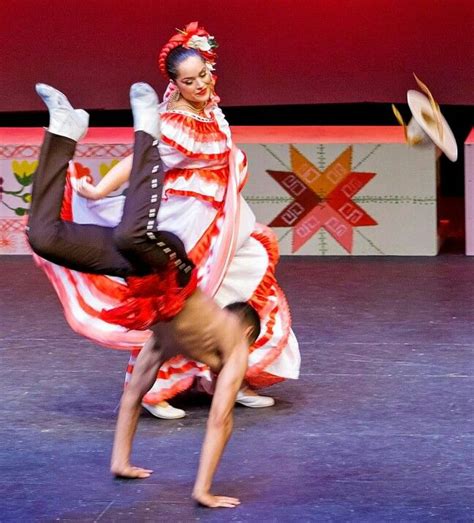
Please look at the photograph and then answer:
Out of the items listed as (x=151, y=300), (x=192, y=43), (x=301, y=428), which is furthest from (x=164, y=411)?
(x=192, y=43)

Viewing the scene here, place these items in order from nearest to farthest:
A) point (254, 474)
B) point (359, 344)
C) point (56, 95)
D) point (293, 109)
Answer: point (56, 95) → point (254, 474) → point (359, 344) → point (293, 109)

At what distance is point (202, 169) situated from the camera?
13.2 ft

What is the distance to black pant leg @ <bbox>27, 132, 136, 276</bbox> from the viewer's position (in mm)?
3037

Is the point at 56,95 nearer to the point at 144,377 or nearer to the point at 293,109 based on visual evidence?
the point at 144,377

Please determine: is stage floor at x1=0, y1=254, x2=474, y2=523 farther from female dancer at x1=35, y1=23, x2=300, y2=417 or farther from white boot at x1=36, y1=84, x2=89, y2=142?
white boot at x1=36, y1=84, x2=89, y2=142

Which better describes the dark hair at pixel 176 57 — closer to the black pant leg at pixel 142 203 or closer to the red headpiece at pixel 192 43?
the red headpiece at pixel 192 43

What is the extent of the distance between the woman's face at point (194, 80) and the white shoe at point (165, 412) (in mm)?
920

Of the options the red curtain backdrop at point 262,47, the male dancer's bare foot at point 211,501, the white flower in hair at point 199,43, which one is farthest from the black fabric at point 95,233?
the red curtain backdrop at point 262,47

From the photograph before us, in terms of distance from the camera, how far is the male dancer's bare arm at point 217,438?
328 centimetres

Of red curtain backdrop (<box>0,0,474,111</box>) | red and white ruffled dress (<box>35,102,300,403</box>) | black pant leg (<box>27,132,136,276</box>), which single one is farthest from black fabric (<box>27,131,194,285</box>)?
red curtain backdrop (<box>0,0,474,111</box>)

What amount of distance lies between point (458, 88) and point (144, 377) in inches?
148

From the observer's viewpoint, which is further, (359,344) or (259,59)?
(259,59)

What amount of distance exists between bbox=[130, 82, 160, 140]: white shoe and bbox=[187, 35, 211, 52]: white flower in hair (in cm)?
99

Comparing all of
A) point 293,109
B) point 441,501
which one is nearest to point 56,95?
point 441,501
